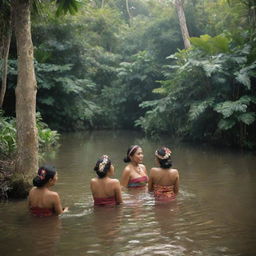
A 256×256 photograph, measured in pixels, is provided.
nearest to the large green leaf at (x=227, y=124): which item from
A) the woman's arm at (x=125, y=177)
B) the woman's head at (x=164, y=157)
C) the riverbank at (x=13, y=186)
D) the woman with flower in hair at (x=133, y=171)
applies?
the woman with flower in hair at (x=133, y=171)

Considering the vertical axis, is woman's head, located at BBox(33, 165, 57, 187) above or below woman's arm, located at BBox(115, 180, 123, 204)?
above

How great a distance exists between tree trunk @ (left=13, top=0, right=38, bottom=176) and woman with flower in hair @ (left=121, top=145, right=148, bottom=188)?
1787mm

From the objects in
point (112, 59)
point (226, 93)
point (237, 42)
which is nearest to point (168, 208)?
point (226, 93)

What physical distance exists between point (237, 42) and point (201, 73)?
191 centimetres

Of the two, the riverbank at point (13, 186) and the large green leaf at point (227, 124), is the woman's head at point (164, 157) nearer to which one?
the riverbank at point (13, 186)

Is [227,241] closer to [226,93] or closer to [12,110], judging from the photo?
[226,93]

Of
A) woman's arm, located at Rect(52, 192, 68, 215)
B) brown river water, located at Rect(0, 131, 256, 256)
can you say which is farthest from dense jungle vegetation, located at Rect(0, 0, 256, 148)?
woman's arm, located at Rect(52, 192, 68, 215)

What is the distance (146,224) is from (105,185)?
3.50ft

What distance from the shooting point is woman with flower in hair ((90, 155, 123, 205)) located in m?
6.20

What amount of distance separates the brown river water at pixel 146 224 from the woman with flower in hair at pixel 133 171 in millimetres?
232

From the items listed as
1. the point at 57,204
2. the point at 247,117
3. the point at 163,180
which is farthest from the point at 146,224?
the point at 247,117

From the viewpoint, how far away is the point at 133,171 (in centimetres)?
765

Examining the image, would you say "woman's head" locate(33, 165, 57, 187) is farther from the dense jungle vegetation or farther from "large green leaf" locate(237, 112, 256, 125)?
"large green leaf" locate(237, 112, 256, 125)

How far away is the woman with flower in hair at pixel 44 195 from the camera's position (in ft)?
18.6
